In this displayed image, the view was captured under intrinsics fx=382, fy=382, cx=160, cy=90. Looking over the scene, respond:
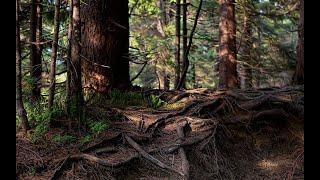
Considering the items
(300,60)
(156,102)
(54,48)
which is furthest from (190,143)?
(300,60)

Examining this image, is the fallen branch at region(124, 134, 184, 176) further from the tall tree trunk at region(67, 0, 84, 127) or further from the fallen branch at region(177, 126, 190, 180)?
the tall tree trunk at region(67, 0, 84, 127)

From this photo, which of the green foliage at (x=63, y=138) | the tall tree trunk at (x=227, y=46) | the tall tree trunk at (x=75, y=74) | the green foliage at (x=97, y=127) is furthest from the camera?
the tall tree trunk at (x=227, y=46)

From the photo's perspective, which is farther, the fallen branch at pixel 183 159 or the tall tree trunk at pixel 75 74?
the tall tree trunk at pixel 75 74

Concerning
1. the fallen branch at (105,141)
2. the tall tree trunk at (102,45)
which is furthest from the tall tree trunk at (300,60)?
the fallen branch at (105,141)

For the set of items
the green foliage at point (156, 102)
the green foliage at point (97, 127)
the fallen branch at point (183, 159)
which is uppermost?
the green foliage at point (156, 102)

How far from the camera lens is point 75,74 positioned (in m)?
6.64

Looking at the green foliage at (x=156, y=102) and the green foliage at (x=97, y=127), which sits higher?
the green foliage at (x=156, y=102)

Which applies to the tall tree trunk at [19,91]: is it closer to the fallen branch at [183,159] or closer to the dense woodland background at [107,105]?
the dense woodland background at [107,105]

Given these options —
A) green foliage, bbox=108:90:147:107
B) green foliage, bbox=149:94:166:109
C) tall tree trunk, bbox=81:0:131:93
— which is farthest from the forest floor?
tall tree trunk, bbox=81:0:131:93

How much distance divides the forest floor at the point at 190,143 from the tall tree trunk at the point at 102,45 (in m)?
0.78

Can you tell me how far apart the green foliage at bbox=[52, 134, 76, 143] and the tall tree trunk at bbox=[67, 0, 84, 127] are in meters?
0.43

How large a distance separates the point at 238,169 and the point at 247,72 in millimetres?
11231

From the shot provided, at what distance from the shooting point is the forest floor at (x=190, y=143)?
561cm

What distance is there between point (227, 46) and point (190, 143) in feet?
22.0
